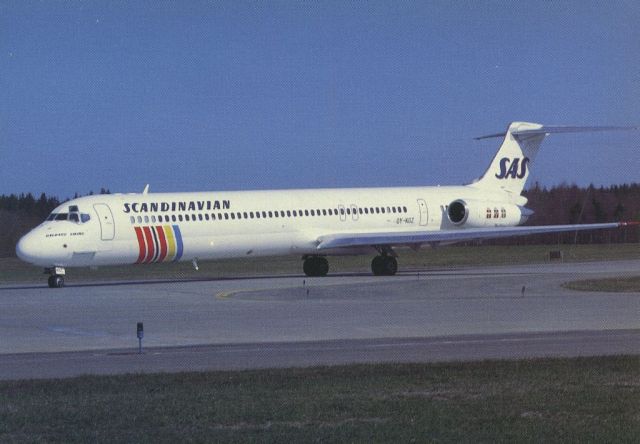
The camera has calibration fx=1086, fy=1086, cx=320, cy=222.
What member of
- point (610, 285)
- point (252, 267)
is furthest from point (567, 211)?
point (610, 285)

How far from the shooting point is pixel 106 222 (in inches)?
1356

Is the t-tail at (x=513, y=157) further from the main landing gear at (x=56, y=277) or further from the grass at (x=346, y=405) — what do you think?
the grass at (x=346, y=405)

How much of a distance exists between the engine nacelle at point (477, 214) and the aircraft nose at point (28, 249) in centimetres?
1685

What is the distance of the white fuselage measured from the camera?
34.2m

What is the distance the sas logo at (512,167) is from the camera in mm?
44781

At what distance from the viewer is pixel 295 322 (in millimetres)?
21766

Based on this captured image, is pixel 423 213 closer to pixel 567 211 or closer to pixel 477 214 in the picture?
pixel 477 214

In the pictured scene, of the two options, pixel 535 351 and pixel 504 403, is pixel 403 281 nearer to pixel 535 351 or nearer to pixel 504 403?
pixel 535 351

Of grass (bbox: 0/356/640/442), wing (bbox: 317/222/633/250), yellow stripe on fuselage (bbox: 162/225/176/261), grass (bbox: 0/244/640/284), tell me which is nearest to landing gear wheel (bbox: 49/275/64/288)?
yellow stripe on fuselage (bbox: 162/225/176/261)

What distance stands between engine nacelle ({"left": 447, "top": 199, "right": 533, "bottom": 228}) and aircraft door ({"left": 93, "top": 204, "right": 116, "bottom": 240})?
14.4 m

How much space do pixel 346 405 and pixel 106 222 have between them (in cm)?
2397

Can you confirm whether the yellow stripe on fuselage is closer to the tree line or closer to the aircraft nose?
the aircraft nose

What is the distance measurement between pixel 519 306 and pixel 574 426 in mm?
14387

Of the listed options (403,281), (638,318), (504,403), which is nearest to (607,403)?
(504,403)
